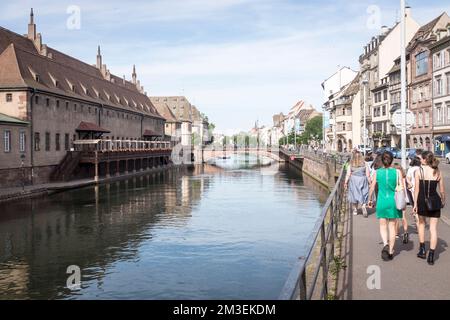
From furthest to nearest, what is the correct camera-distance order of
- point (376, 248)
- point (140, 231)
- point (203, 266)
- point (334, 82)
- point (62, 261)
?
1. point (334, 82)
2. point (140, 231)
3. point (62, 261)
4. point (203, 266)
5. point (376, 248)

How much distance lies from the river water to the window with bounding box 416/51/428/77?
27800mm

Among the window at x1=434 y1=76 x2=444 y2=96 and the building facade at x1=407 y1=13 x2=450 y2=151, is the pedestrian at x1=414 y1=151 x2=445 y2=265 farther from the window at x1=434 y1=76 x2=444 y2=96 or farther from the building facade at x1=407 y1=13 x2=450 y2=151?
the building facade at x1=407 y1=13 x2=450 y2=151

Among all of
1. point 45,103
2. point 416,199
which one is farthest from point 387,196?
point 45,103

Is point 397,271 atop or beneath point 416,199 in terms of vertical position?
beneath

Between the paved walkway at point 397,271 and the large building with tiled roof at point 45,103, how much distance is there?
111 ft

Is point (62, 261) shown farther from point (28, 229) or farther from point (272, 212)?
point (272, 212)

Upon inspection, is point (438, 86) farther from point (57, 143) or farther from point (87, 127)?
point (57, 143)

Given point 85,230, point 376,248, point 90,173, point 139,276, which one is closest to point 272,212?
point 85,230

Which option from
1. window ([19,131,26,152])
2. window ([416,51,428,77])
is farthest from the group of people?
window ([416,51,428,77])

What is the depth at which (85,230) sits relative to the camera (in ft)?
80.7

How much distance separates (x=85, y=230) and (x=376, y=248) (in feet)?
56.4

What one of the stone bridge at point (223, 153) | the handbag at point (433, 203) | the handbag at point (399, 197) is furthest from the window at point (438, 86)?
the stone bridge at point (223, 153)

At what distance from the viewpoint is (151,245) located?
2069 cm

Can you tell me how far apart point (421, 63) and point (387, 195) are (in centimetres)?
5388
